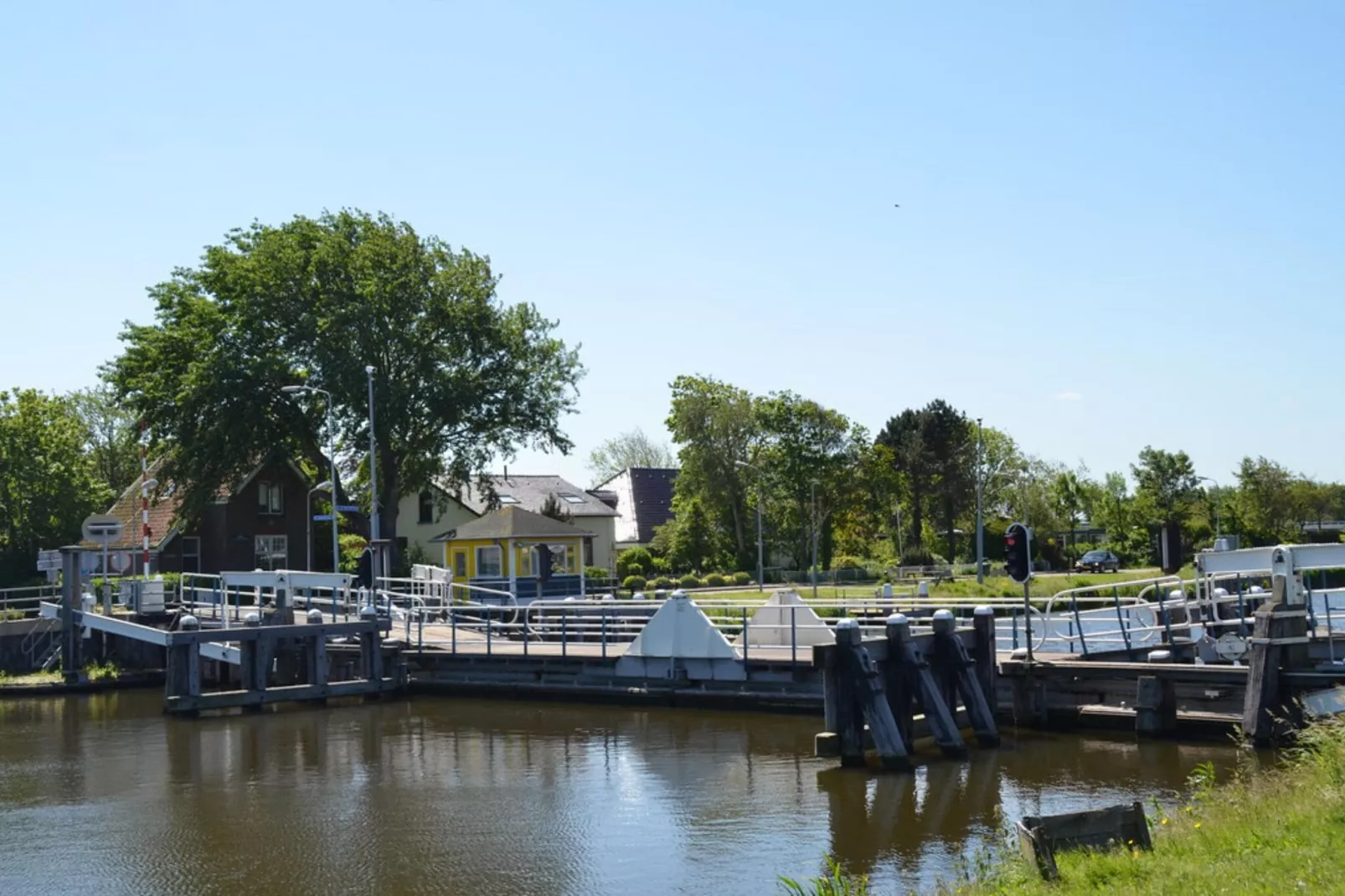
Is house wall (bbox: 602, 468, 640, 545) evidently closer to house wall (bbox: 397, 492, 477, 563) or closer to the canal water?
house wall (bbox: 397, 492, 477, 563)

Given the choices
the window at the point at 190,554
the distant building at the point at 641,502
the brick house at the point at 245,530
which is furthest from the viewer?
the distant building at the point at 641,502

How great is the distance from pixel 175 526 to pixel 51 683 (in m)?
19.3

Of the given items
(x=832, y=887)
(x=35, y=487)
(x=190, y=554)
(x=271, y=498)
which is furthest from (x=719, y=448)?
(x=832, y=887)

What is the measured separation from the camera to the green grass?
8.86m

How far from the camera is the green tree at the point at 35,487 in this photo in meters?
60.5

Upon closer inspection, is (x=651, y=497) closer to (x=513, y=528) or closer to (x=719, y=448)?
(x=719, y=448)

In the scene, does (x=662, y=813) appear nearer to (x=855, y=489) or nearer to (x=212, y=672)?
(x=212, y=672)

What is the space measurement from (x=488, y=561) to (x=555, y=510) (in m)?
23.6

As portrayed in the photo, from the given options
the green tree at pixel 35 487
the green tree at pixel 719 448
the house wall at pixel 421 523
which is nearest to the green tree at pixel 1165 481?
the green tree at pixel 719 448

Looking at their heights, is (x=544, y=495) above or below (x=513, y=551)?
above

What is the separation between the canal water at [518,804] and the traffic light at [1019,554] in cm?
270

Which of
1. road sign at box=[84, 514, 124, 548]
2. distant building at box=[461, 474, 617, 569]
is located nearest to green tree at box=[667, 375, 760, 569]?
distant building at box=[461, 474, 617, 569]

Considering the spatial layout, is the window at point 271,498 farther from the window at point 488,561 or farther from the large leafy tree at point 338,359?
the window at point 488,561

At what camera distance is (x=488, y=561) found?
46.4 m
